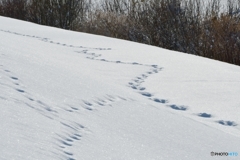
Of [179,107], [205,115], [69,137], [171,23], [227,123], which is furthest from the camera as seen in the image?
[171,23]

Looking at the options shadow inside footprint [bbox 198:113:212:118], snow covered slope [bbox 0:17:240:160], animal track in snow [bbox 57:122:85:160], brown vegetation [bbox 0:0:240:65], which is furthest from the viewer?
brown vegetation [bbox 0:0:240:65]

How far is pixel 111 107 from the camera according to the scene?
355 centimetres

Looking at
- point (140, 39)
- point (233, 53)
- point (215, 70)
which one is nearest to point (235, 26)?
point (233, 53)

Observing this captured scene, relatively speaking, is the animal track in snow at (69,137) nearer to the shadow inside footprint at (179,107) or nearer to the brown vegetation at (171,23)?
the shadow inside footprint at (179,107)

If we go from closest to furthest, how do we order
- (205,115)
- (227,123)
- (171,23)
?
1. (227,123)
2. (205,115)
3. (171,23)

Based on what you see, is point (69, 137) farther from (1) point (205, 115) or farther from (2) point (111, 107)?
(1) point (205, 115)

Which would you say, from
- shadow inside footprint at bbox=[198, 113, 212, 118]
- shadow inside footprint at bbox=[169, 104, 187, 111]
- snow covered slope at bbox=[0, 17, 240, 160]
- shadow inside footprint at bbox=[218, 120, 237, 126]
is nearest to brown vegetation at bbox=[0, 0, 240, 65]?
snow covered slope at bbox=[0, 17, 240, 160]

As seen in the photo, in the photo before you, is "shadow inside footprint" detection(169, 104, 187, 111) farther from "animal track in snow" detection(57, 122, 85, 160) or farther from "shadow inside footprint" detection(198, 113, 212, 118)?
"animal track in snow" detection(57, 122, 85, 160)

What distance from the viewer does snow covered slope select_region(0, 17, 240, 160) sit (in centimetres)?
258

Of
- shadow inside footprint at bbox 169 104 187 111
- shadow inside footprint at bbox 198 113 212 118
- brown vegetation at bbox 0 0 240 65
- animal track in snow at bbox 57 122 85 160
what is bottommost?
shadow inside footprint at bbox 198 113 212 118

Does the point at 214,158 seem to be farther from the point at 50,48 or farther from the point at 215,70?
the point at 50,48

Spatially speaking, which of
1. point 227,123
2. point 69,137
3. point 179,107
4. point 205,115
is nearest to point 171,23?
point 179,107

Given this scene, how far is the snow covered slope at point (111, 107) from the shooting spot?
2.58 m

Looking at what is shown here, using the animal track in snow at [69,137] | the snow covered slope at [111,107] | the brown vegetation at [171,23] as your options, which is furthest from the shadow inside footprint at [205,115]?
the brown vegetation at [171,23]
